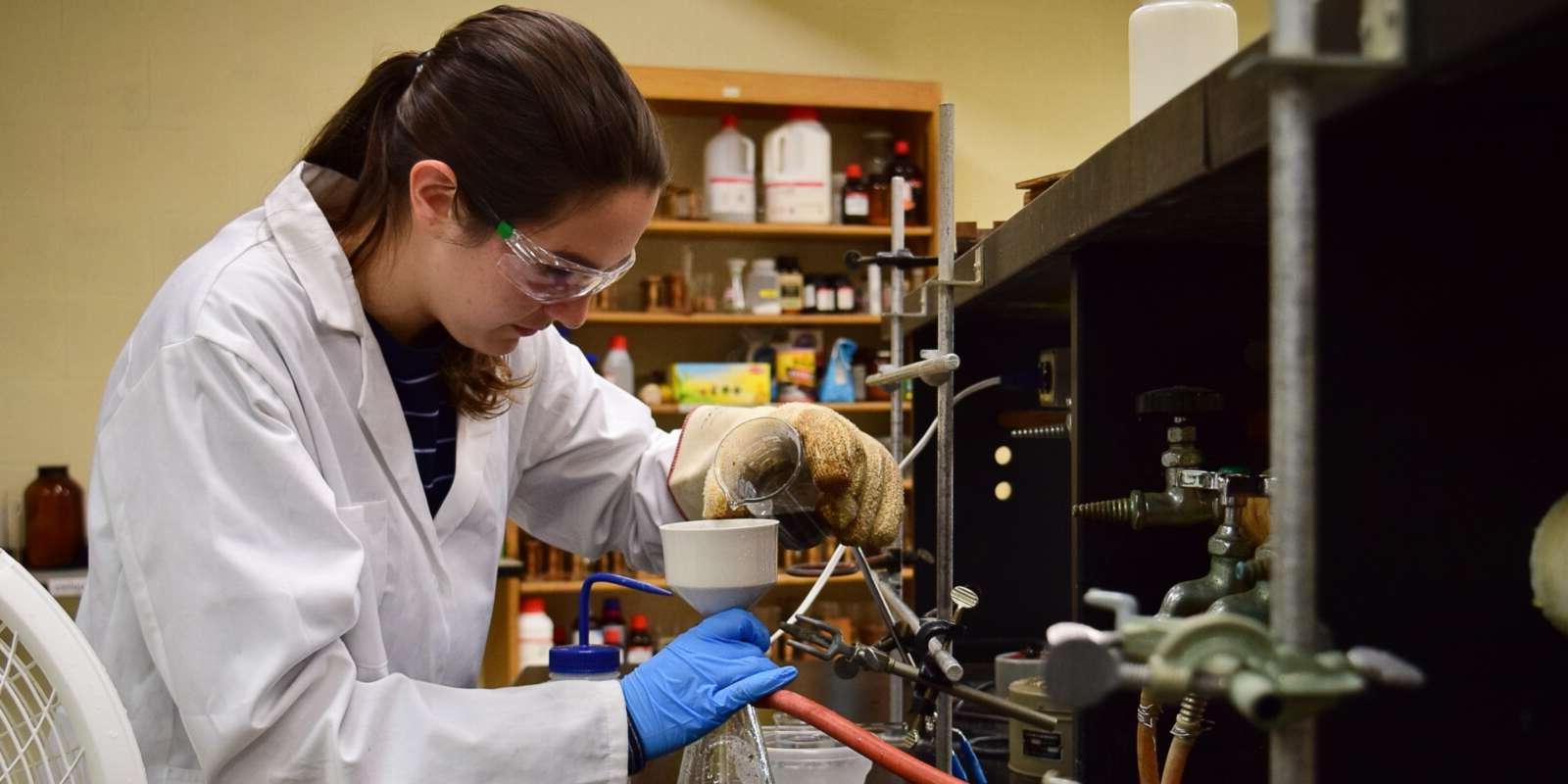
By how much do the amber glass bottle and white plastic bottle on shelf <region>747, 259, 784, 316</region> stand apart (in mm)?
2267

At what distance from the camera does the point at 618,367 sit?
3939mm

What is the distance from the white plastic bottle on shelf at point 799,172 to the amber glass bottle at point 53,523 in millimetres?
2430

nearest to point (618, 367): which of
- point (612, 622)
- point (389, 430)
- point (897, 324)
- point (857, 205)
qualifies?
point (612, 622)

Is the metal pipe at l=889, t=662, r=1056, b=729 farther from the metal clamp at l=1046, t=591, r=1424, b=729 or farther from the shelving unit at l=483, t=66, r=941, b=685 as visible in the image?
the shelving unit at l=483, t=66, r=941, b=685

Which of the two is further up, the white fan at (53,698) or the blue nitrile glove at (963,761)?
the white fan at (53,698)

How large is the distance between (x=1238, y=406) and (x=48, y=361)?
4039mm

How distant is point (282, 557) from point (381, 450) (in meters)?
0.26

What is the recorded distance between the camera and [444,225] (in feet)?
4.34

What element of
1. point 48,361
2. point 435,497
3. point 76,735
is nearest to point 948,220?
point 435,497

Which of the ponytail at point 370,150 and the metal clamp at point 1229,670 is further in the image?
the ponytail at point 370,150

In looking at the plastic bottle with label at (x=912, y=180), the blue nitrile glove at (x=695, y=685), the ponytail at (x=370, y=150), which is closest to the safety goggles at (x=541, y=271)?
the ponytail at (x=370, y=150)

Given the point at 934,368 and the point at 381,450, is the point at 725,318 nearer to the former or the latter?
the point at 381,450

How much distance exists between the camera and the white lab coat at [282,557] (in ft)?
3.72

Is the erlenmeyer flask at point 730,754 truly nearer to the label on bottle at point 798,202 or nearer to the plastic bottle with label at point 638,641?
the plastic bottle with label at point 638,641
